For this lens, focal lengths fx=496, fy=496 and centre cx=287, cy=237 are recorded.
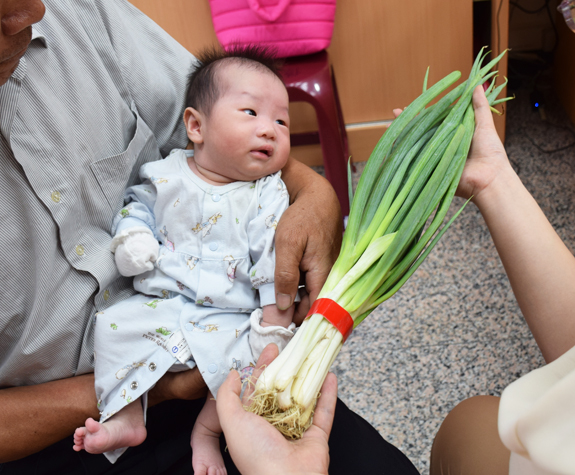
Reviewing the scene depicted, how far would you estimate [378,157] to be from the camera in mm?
942

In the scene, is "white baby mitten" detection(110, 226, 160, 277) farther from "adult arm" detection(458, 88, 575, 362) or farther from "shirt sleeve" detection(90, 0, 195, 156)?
"adult arm" detection(458, 88, 575, 362)

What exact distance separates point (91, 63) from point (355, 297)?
73 cm

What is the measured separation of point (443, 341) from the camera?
1.75 meters

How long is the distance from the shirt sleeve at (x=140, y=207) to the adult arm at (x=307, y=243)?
1.01 feet

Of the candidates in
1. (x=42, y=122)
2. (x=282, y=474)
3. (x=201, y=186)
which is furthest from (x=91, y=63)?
(x=282, y=474)

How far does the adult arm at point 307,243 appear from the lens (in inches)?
36.6

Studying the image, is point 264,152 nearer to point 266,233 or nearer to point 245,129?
point 245,129

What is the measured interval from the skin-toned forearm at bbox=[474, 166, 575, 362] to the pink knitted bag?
124cm

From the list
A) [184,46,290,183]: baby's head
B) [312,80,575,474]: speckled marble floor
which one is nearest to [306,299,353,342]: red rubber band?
[184,46,290,183]: baby's head

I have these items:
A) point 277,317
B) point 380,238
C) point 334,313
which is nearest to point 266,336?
point 277,317

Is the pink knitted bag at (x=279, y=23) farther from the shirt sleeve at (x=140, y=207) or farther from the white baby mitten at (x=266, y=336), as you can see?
the white baby mitten at (x=266, y=336)

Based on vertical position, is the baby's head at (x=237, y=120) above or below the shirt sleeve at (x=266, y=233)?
above

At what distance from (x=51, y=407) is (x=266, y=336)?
411 mm

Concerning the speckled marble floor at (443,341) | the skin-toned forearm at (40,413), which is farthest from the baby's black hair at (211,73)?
the speckled marble floor at (443,341)
